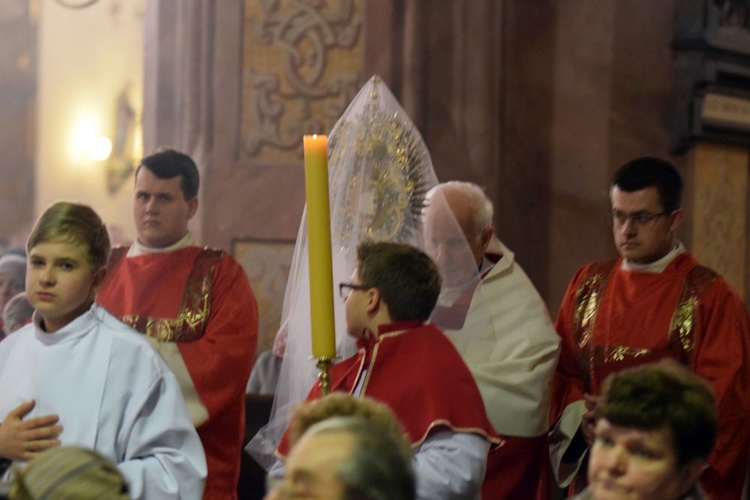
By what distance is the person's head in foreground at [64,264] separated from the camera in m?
3.43

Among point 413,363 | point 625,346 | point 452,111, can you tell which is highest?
point 452,111

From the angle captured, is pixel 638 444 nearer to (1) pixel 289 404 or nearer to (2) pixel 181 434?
(2) pixel 181 434

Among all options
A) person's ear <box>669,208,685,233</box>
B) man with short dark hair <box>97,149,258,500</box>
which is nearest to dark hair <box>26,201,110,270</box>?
man with short dark hair <box>97,149,258,500</box>

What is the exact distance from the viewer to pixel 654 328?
473 centimetres

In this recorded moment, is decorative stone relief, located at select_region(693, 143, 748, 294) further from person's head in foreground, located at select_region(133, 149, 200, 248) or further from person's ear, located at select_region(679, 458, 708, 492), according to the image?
person's ear, located at select_region(679, 458, 708, 492)

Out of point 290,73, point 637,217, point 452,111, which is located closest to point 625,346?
point 637,217

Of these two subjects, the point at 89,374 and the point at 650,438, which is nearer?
the point at 650,438

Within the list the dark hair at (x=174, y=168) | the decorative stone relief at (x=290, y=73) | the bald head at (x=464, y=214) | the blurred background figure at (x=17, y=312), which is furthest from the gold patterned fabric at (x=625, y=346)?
the blurred background figure at (x=17, y=312)

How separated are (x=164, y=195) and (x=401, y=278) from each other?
160 cm

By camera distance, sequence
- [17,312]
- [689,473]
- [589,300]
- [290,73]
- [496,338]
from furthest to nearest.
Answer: [290,73], [17,312], [589,300], [496,338], [689,473]

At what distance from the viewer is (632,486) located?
8.89ft

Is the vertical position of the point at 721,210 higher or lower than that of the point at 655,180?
lower

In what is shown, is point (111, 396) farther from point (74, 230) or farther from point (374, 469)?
point (374, 469)

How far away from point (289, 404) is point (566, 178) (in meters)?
2.87
